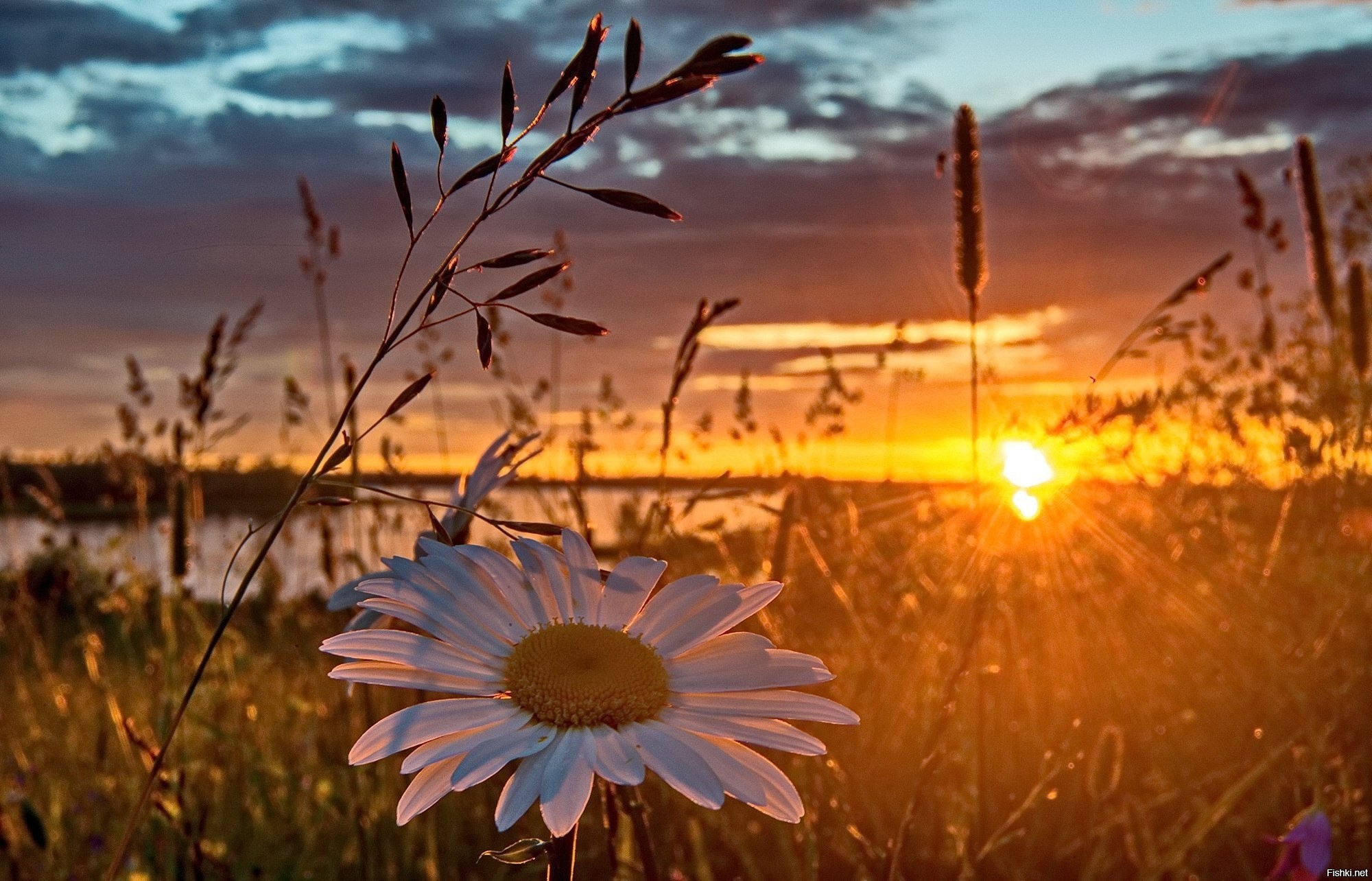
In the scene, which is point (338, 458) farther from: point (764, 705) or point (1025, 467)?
point (1025, 467)

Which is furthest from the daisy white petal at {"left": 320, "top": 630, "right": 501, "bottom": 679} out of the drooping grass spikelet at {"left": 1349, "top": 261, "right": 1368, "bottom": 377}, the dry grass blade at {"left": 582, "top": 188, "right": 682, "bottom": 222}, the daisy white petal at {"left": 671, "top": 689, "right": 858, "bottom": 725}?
the drooping grass spikelet at {"left": 1349, "top": 261, "right": 1368, "bottom": 377}

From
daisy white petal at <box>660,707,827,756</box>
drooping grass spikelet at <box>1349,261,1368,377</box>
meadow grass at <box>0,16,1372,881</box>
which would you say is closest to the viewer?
daisy white petal at <box>660,707,827,756</box>

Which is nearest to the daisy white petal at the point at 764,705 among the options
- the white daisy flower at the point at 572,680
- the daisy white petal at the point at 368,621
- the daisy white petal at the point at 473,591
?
the white daisy flower at the point at 572,680

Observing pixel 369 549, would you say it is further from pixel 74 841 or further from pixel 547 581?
pixel 547 581

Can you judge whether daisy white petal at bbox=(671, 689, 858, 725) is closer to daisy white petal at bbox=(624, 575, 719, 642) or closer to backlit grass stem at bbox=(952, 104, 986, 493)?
daisy white petal at bbox=(624, 575, 719, 642)

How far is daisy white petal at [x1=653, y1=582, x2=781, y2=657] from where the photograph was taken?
3.94 ft

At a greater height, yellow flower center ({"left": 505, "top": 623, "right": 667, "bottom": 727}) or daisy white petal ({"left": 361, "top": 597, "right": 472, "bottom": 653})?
daisy white petal ({"left": 361, "top": 597, "right": 472, "bottom": 653})

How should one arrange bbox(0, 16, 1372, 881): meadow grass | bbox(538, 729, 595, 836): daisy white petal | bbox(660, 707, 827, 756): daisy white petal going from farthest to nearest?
bbox(0, 16, 1372, 881): meadow grass
bbox(660, 707, 827, 756): daisy white petal
bbox(538, 729, 595, 836): daisy white petal

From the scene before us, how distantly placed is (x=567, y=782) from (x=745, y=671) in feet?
0.89

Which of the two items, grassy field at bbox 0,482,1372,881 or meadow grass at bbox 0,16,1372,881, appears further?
grassy field at bbox 0,482,1372,881

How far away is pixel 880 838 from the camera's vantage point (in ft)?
8.15

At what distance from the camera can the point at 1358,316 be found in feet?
11.3

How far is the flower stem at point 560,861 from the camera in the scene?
98 cm

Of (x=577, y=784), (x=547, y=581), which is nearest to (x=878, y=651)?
(x=547, y=581)
